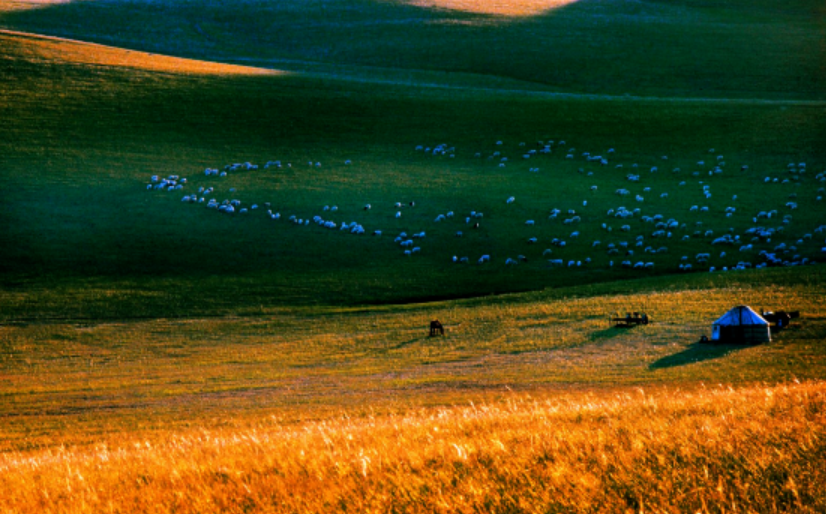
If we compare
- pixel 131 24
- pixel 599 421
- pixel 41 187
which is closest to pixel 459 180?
pixel 41 187

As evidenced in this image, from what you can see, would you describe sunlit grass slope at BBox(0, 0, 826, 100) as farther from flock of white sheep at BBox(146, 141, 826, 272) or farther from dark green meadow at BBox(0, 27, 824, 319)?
flock of white sheep at BBox(146, 141, 826, 272)

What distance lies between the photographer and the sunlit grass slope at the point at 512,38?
12244 cm

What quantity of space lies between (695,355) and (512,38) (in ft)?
389

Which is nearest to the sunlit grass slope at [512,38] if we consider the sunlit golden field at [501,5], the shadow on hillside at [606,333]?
Answer: the sunlit golden field at [501,5]

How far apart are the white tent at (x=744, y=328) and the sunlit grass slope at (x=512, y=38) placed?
88.1 metres

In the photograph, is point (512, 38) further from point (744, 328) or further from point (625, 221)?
point (744, 328)

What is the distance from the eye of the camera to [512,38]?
140250mm

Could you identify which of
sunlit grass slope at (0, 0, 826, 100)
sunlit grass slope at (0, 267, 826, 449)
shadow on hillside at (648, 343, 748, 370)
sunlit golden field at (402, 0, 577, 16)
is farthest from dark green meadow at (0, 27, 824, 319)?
sunlit golden field at (402, 0, 577, 16)

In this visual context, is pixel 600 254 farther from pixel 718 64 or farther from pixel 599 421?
pixel 718 64

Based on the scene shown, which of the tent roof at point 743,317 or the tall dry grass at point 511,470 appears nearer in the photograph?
the tall dry grass at point 511,470

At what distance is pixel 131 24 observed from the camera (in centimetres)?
15612

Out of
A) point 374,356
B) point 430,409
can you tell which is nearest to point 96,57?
point 374,356

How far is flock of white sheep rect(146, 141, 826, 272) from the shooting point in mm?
56281

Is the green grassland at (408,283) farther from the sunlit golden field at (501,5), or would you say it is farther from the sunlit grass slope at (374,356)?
the sunlit golden field at (501,5)
